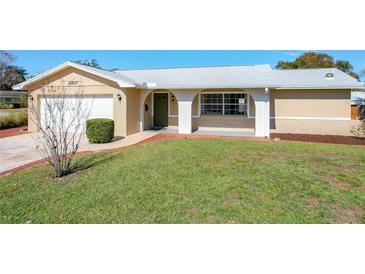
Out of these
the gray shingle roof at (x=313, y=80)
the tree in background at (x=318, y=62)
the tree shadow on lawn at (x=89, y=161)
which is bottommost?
the tree shadow on lawn at (x=89, y=161)

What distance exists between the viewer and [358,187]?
5.22 metres

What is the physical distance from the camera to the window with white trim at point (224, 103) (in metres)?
14.7

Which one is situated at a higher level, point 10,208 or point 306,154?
point 306,154

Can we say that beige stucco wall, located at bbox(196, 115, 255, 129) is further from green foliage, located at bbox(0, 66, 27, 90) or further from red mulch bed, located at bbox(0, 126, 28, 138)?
green foliage, located at bbox(0, 66, 27, 90)

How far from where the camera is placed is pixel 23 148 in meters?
10.0

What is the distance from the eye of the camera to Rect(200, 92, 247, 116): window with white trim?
14719 millimetres

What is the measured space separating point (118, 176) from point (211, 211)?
2.87 meters

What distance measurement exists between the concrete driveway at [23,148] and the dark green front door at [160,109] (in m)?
3.38

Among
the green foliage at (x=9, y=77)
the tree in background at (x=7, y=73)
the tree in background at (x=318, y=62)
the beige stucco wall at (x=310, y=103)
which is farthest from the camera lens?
the green foliage at (x=9, y=77)

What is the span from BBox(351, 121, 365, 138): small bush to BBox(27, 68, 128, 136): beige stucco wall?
12.8 m

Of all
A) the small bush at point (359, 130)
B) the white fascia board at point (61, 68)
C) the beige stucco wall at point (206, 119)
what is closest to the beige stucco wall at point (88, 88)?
the white fascia board at point (61, 68)

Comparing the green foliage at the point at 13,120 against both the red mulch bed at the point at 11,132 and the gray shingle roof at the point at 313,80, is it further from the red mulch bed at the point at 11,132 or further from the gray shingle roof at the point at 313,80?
the gray shingle roof at the point at 313,80
